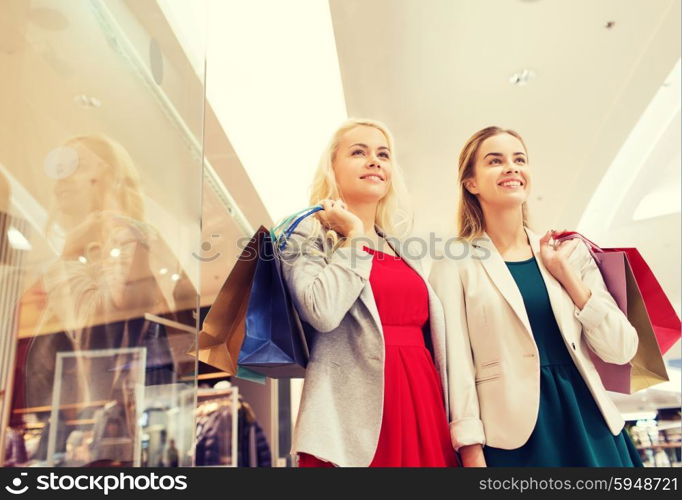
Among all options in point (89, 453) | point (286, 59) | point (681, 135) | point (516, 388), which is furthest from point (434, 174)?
point (89, 453)

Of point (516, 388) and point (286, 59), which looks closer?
point (516, 388)

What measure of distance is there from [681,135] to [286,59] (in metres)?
3.92

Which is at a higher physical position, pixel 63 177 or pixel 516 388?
pixel 63 177

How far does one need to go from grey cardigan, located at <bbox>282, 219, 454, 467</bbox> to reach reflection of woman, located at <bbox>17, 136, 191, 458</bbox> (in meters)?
0.43

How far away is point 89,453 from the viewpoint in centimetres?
99

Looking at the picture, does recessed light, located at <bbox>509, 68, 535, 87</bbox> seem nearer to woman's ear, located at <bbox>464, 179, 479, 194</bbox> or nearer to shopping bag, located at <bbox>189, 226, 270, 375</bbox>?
woman's ear, located at <bbox>464, 179, 479, 194</bbox>

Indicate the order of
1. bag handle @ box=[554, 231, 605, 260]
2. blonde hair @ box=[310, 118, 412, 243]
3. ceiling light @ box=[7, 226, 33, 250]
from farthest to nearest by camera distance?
blonde hair @ box=[310, 118, 412, 243]
bag handle @ box=[554, 231, 605, 260]
ceiling light @ box=[7, 226, 33, 250]

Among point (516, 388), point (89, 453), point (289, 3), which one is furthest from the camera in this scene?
point (289, 3)

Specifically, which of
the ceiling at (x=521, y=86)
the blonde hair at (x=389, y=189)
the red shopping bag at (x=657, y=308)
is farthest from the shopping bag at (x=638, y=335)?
the ceiling at (x=521, y=86)

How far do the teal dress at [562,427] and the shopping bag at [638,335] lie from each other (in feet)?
0.42

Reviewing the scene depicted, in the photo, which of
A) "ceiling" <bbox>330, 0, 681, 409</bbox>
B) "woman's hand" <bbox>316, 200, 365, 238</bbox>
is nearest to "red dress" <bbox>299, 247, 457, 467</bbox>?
"woman's hand" <bbox>316, 200, 365, 238</bbox>

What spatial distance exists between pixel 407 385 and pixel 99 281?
90cm

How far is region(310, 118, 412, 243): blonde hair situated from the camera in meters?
1.98

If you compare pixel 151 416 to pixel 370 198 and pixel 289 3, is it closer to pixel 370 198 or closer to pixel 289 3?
pixel 370 198
